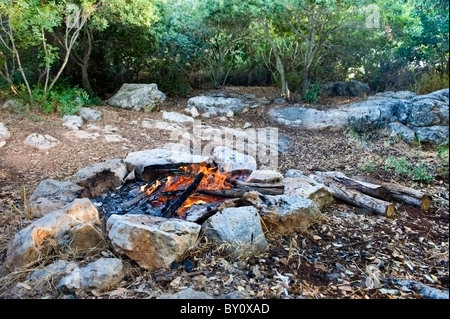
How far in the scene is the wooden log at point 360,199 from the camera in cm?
212

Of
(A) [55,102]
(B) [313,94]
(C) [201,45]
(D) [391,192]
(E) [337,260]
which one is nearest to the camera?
(E) [337,260]

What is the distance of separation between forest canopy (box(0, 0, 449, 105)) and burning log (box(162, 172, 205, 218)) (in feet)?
5.25

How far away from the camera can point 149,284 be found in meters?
1.65

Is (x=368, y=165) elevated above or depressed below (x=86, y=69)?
below

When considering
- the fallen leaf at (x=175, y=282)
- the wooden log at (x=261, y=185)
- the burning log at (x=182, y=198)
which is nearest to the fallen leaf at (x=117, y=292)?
the fallen leaf at (x=175, y=282)

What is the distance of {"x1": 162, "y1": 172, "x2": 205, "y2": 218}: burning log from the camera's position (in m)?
2.22

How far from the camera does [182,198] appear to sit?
7.68 ft

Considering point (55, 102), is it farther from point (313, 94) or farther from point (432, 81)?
point (432, 81)

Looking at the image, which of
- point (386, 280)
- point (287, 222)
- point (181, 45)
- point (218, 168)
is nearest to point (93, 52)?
point (181, 45)

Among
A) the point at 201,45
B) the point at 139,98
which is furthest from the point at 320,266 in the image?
the point at 201,45

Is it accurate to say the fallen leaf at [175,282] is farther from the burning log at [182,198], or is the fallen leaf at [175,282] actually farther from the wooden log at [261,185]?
the wooden log at [261,185]

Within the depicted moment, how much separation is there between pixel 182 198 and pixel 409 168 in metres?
1.57

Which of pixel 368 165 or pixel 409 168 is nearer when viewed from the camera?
pixel 409 168

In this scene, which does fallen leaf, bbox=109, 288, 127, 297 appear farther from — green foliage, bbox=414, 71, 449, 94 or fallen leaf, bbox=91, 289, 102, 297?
green foliage, bbox=414, 71, 449, 94
